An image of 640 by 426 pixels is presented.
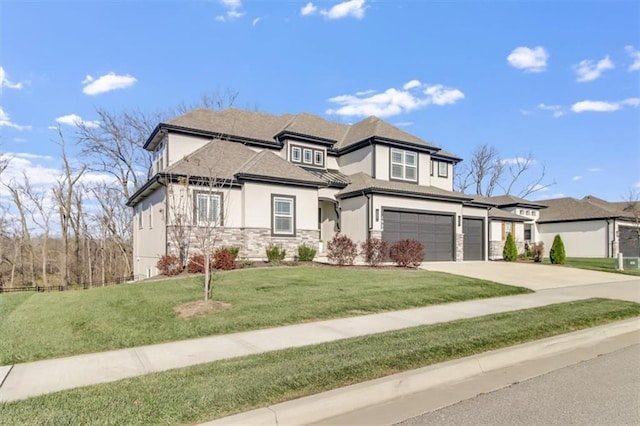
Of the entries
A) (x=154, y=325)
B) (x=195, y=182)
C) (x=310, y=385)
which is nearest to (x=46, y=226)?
(x=195, y=182)

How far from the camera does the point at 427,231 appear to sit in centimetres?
2200

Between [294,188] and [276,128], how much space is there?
6.58 m

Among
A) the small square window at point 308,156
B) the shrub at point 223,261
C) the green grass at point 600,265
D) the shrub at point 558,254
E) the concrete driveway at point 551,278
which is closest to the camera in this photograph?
the concrete driveway at point 551,278

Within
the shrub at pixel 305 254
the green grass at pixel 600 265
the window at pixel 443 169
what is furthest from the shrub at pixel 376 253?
the window at pixel 443 169

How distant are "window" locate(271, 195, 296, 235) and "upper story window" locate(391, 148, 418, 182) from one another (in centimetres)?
728

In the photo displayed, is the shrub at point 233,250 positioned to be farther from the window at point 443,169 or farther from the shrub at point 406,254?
the window at point 443,169

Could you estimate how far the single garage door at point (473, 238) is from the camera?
2477cm

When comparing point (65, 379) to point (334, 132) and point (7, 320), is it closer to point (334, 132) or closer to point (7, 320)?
point (7, 320)

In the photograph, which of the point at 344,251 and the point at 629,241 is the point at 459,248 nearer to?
the point at 344,251

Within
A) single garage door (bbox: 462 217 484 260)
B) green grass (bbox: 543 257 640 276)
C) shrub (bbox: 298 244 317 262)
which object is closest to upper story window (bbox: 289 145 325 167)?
shrub (bbox: 298 244 317 262)

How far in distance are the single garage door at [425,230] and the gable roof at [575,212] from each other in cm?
1672

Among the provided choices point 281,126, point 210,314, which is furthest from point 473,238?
point 210,314

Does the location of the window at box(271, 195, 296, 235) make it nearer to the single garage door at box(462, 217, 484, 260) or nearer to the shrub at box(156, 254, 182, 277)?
the shrub at box(156, 254, 182, 277)

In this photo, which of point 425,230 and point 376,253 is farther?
point 425,230
